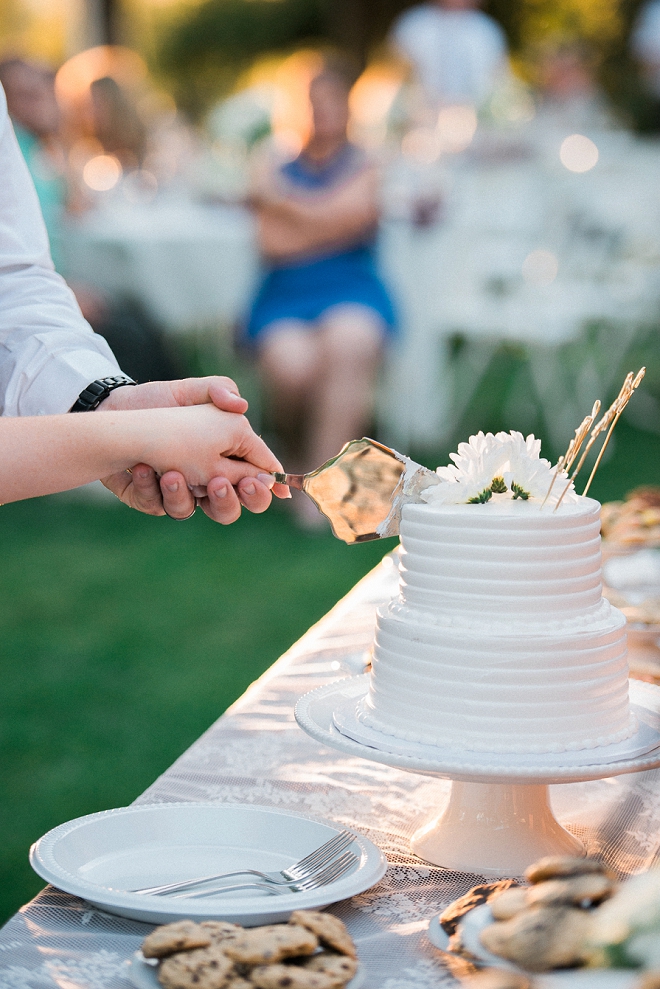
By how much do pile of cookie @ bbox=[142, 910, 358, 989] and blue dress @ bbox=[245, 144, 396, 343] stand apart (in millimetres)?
4538

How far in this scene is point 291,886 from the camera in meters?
0.90

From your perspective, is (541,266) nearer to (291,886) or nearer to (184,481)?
(184,481)

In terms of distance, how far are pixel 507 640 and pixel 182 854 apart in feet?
1.12

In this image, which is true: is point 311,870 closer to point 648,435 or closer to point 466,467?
point 466,467

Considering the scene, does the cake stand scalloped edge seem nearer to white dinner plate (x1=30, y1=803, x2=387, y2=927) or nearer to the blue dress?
white dinner plate (x1=30, y1=803, x2=387, y2=927)

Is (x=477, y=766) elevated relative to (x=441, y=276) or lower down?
lower down

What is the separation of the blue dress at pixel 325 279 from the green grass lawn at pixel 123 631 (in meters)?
0.94

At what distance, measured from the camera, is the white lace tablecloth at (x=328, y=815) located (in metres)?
0.85

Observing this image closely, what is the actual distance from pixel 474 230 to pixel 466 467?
16.9 feet

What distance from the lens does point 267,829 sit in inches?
40.1

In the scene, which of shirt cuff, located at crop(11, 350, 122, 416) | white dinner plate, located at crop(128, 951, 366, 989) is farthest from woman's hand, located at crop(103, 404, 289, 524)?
white dinner plate, located at crop(128, 951, 366, 989)

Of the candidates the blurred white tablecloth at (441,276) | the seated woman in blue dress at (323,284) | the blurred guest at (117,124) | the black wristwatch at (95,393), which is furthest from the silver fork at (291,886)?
the blurred guest at (117,124)

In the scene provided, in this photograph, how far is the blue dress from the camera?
203 inches

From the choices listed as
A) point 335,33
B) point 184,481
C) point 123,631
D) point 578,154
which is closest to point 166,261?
point 123,631
